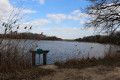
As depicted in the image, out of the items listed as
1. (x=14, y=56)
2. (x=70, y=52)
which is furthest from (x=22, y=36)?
(x=70, y=52)

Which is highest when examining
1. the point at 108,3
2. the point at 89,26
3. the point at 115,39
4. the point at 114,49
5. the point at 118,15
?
the point at 108,3

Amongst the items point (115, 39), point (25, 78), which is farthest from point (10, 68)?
point (115, 39)

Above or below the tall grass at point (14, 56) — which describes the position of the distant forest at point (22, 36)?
above

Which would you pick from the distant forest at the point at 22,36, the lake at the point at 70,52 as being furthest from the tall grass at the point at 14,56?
the lake at the point at 70,52

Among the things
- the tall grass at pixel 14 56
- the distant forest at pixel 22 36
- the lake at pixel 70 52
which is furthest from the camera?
the lake at pixel 70 52

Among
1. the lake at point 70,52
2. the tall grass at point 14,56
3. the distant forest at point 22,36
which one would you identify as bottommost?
the lake at point 70,52

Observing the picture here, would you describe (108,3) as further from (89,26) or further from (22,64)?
(22,64)

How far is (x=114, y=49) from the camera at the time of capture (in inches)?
322

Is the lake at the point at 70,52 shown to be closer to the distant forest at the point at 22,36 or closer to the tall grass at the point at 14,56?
the distant forest at the point at 22,36

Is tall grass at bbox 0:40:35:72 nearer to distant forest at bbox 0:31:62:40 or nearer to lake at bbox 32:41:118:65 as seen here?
distant forest at bbox 0:31:62:40

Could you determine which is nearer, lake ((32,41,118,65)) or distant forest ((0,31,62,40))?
distant forest ((0,31,62,40))

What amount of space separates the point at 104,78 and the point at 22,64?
305 centimetres

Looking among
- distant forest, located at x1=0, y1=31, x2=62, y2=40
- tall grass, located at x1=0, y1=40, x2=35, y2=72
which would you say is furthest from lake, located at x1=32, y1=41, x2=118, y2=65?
tall grass, located at x1=0, y1=40, x2=35, y2=72

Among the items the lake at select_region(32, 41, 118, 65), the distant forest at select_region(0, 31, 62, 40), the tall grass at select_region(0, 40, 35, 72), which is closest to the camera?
the tall grass at select_region(0, 40, 35, 72)
